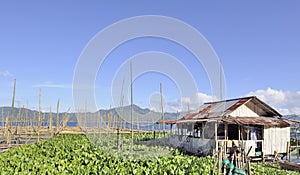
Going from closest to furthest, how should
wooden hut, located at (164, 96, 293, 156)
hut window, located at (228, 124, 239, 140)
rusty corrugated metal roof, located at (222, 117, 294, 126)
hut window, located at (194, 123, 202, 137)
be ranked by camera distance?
1. rusty corrugated metal roof, located at (222, 117, 294, 126)
2. wooden hut, located at (164, 96, 293, 156)
3. hut window, located at (228, 124, 239, 140)
4. hut window, located at (194, 123, 202, 137)

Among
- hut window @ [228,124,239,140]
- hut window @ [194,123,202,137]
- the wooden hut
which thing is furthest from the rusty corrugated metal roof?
hut window @ [194,123,202,137]

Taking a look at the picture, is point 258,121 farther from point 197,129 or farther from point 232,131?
point 197,129

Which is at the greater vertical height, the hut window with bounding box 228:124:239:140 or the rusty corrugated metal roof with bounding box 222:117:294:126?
the rusty corrugated metal roof with bounding box 222:117:294:126

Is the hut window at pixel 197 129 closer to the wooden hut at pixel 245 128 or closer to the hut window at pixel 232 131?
the wooden hut at pixel 245 128

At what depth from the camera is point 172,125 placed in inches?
953

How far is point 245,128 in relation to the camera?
18.8m

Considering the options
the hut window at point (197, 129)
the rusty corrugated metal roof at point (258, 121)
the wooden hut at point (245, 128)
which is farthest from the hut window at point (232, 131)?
the rusty corrugated metal roof at point (258, 121)

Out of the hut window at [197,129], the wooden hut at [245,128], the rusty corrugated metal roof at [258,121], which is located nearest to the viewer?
the rusty corrugated metal roof at [258,121]

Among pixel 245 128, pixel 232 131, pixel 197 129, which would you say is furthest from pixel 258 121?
pixel 197 129

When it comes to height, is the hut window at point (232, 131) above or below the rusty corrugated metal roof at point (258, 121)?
below

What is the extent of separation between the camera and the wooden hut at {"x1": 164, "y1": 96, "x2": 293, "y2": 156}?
17.6m

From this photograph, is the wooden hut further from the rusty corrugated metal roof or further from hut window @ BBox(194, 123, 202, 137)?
hut window @ BBox(194, 123, 202, 137)

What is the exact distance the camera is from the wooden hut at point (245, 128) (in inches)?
694

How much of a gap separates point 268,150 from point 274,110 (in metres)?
3.20
